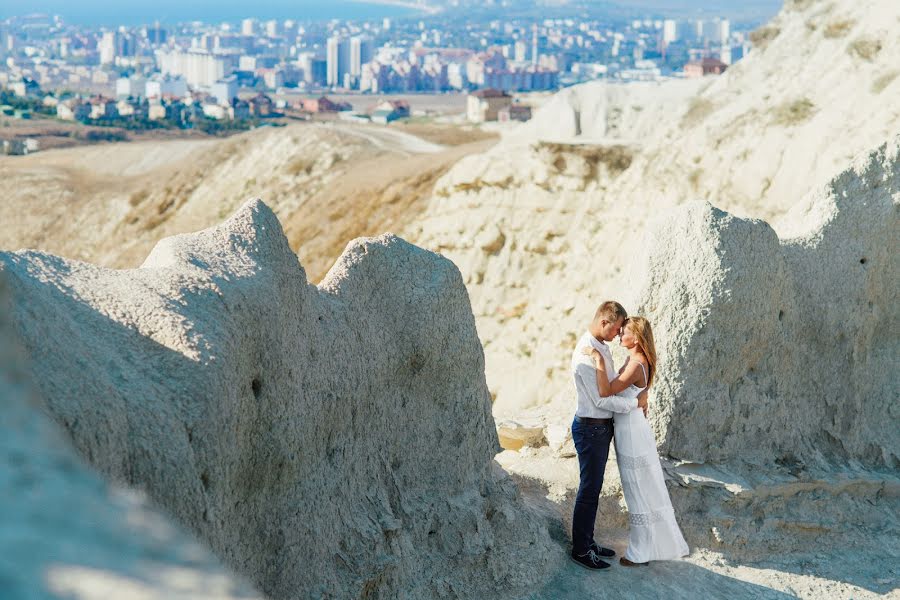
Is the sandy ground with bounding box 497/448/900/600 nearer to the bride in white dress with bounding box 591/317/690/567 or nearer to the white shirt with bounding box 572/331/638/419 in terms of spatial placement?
the bride in white dress with bounding box 591/317/690/567

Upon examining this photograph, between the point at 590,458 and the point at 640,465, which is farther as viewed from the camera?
the point at 640,465

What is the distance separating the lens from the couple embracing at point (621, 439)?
6289mm

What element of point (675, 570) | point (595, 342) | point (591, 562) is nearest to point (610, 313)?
point (595, 342)

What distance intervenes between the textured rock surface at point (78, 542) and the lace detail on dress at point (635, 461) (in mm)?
4681

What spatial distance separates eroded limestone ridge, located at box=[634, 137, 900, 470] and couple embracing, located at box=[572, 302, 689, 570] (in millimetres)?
908

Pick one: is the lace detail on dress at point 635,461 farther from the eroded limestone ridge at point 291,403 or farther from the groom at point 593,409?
the eroded limestone ridge at point 291,403

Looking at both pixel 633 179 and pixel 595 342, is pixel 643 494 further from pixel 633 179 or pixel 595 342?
pixel 633 179

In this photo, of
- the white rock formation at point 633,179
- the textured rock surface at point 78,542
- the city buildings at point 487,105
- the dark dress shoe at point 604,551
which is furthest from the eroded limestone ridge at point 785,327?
the city buildings at point 487,105

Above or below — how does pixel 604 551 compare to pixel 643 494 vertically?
below

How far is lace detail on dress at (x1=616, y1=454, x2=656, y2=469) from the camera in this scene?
6.52m

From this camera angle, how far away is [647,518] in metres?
6.65

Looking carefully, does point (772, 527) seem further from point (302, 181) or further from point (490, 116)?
point (490, 116)

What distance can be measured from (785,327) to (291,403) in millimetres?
4080

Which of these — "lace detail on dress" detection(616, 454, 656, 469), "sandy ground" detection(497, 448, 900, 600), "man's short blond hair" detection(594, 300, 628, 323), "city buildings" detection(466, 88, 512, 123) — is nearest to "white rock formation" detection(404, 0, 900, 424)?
"sandy ground" detection(497, 448, 900, 600)
